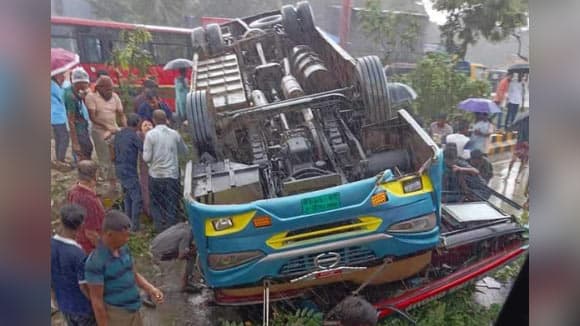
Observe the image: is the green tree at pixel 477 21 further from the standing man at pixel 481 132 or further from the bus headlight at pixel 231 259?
the bus headlight at pixel 231 259

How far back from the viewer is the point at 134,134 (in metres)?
1.63

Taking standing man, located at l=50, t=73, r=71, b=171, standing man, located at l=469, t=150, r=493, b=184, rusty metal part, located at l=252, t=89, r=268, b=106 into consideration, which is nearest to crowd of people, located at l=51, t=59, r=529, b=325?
standing man, located at l=50, t=73, r=71, b=171

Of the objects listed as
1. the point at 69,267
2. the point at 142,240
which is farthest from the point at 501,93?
the point at 69,267

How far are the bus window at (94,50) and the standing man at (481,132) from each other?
136 centimetres

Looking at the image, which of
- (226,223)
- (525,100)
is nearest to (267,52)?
(226,223)

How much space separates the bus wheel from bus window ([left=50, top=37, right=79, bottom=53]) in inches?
15.6

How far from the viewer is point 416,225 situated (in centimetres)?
169

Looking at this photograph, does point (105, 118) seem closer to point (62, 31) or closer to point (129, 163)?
point (129, 163)

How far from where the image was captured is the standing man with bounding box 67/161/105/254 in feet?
5.16

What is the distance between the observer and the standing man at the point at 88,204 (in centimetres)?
157

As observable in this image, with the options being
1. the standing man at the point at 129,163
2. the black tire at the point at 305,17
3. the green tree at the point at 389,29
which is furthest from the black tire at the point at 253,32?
the standing man at the point at 129,163

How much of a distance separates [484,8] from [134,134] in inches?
53.0
